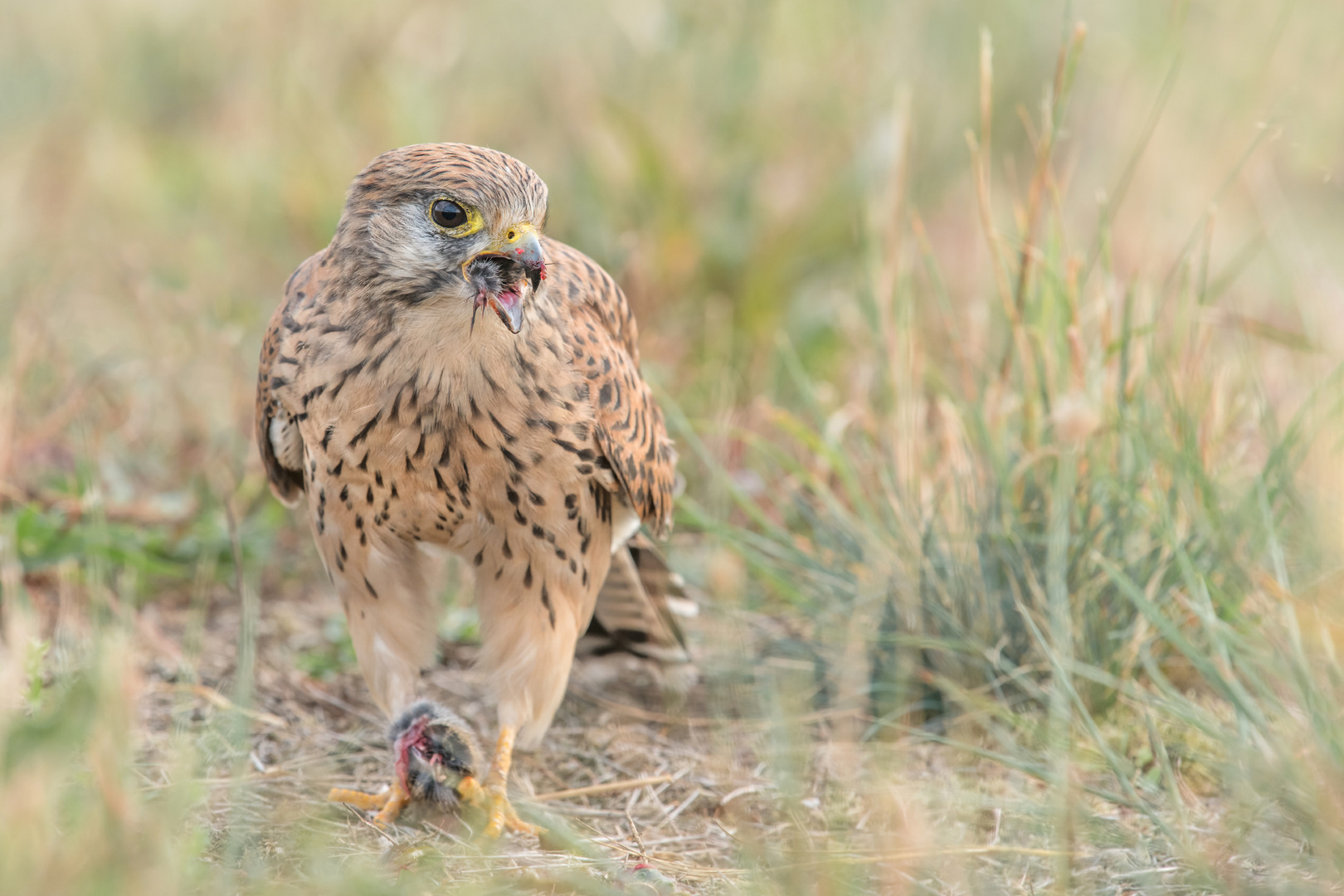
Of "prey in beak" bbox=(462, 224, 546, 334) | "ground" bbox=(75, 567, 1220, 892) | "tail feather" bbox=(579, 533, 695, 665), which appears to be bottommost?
"ground" bbox=(75, 567, 1220, 892)

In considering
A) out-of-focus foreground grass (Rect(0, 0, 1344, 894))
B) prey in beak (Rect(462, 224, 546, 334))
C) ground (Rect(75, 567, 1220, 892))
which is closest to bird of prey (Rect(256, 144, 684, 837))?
prey in beak (Rect(462, 224, 546, 334))

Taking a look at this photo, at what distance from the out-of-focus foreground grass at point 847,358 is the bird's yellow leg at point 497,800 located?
0.60m

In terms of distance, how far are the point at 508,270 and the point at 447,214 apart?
0.16 m

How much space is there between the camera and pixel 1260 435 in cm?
351

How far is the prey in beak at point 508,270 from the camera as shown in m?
2.55

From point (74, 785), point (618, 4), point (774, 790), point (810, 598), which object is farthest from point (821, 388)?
point (618, 4)

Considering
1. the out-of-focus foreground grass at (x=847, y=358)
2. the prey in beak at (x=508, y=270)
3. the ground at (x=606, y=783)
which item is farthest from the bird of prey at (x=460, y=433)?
the out-of-focus foreground grass at (x=847, y=358)

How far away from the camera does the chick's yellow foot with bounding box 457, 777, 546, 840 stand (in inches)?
115

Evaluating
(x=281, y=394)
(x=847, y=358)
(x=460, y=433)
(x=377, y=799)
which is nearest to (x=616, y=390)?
(x=460, y=433)

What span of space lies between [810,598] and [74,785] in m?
1.89

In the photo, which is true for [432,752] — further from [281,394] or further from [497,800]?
[281,394]

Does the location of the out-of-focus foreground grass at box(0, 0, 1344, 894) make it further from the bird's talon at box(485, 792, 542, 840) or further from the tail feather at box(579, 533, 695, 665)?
the bird's talon at box(485, 792, 542, 840)

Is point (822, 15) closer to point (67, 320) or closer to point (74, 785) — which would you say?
point (67, 320)

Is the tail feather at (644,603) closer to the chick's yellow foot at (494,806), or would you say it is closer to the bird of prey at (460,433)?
the bird of prey at (460,433)
